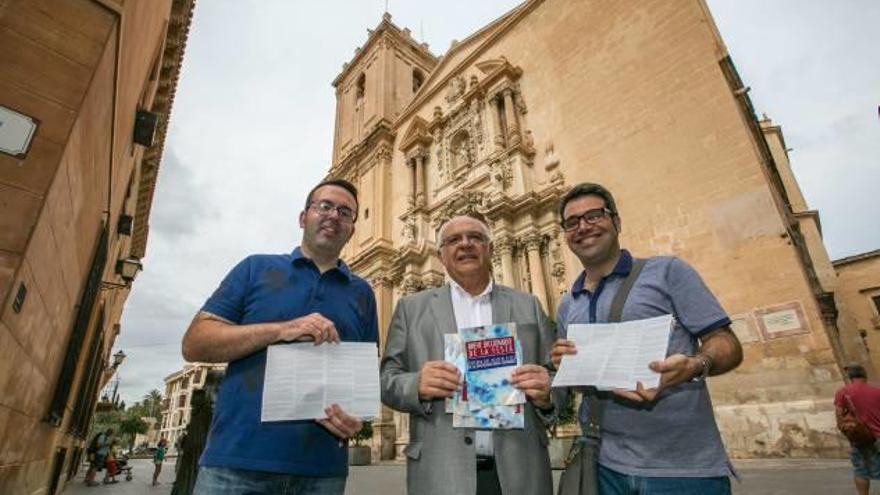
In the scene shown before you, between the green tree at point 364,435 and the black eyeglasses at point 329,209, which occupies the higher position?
the black eyeglasses at point 329,209

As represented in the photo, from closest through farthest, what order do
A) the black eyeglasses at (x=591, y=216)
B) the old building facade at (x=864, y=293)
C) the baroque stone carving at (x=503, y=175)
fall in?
the black eyeglasses at (x=591, y=216) → the baroque stone carving at (x=503, y=175) → the old building facade at (x=864, y=293)

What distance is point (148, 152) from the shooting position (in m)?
11.0

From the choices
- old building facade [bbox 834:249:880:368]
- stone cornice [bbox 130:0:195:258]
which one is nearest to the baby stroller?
stone cornice [bbox 130:0:195:258]

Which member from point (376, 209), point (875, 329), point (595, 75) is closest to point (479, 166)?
point (595, 75)

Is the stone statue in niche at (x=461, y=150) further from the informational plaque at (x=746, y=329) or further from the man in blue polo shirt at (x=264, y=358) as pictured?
the man in blue polo shirt at (x=264, y=358)

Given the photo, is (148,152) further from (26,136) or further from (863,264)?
(863,264)

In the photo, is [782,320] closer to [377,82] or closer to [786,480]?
[786,480]

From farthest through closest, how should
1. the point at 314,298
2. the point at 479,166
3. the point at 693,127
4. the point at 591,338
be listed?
the point at 479,166 → the point at 693,127 → the point at 314,298 → the point at 591,338

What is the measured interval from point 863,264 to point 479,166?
22.5 meters

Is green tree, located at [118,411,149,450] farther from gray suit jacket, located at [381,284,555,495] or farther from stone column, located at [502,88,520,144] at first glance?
gray suit jacket, located at [381,284,555,495]

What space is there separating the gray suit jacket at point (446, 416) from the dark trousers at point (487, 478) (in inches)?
6.7

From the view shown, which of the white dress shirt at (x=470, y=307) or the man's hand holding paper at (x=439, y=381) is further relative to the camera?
the white dress shirt at (x=470, y=307)

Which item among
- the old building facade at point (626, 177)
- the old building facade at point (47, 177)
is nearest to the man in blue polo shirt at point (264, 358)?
the old building facade at point (47, 177)

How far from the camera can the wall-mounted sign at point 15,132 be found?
7.53ft
